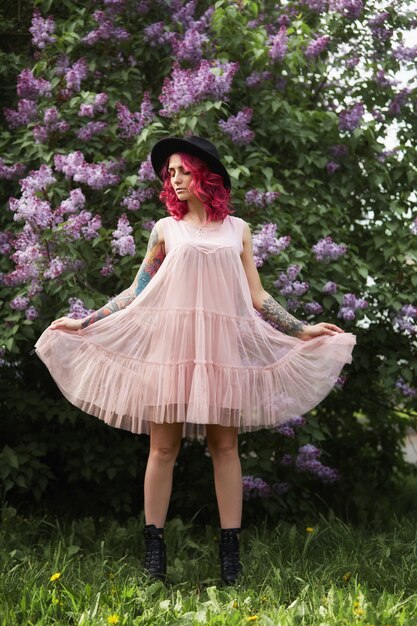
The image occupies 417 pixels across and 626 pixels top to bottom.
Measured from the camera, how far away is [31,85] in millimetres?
4570

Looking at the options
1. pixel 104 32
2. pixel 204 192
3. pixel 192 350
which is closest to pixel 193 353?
pixel 192 350

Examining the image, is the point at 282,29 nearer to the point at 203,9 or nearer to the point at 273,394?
the point at 203,9

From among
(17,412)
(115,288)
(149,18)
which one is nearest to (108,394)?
(115,288)

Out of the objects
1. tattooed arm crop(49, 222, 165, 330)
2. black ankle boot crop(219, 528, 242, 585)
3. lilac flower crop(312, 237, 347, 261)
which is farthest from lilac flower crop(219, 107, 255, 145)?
black ankle boot crop(219, 528, 242, 585)

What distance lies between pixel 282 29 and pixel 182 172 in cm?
164

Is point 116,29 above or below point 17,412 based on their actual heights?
above

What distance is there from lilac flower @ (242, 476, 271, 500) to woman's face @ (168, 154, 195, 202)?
5.82 feet

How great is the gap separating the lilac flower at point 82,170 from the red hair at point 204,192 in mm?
858

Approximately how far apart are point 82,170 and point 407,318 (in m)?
1.80

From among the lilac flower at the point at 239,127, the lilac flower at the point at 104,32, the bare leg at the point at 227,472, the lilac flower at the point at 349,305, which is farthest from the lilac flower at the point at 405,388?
the lilac flower at the point at 104,32

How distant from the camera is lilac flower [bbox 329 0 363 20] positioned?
504 centimetres

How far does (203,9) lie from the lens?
5207 millimetres

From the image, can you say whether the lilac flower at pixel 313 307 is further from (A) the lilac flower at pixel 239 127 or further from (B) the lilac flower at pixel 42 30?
(B) the lilac flower at pixel 42 30

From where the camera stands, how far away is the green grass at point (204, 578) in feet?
9.48
